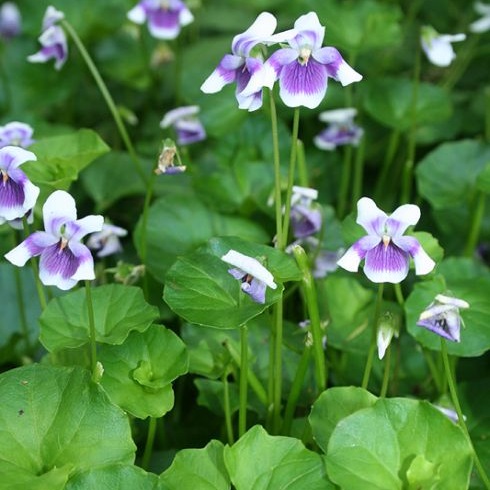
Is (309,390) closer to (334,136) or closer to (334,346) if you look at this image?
(334,346)

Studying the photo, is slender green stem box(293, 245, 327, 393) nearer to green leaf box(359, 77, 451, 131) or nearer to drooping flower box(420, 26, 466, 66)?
drooping flower box(420, 26, 466, 66)

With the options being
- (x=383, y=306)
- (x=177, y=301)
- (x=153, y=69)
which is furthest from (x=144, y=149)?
(x=177, y=301)

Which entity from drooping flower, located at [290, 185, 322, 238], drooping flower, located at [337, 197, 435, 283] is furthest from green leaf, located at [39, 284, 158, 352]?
drooping flower, located at [290, 185, 322, 238]

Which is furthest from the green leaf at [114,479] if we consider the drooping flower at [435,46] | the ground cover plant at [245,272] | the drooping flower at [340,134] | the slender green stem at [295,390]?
the drooping flower at [435,46]

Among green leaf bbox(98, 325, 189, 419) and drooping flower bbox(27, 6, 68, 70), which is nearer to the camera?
green leaf bbox(98, 325, 189, 419)

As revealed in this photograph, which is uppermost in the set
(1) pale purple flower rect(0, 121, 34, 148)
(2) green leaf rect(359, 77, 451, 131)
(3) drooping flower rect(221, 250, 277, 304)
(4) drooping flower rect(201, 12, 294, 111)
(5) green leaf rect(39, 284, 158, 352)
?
(4) drooping flower rect(201, 12, 294, 111)

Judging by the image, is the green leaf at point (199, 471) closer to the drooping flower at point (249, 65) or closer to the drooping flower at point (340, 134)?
the drooping flower at point (249, 65)
